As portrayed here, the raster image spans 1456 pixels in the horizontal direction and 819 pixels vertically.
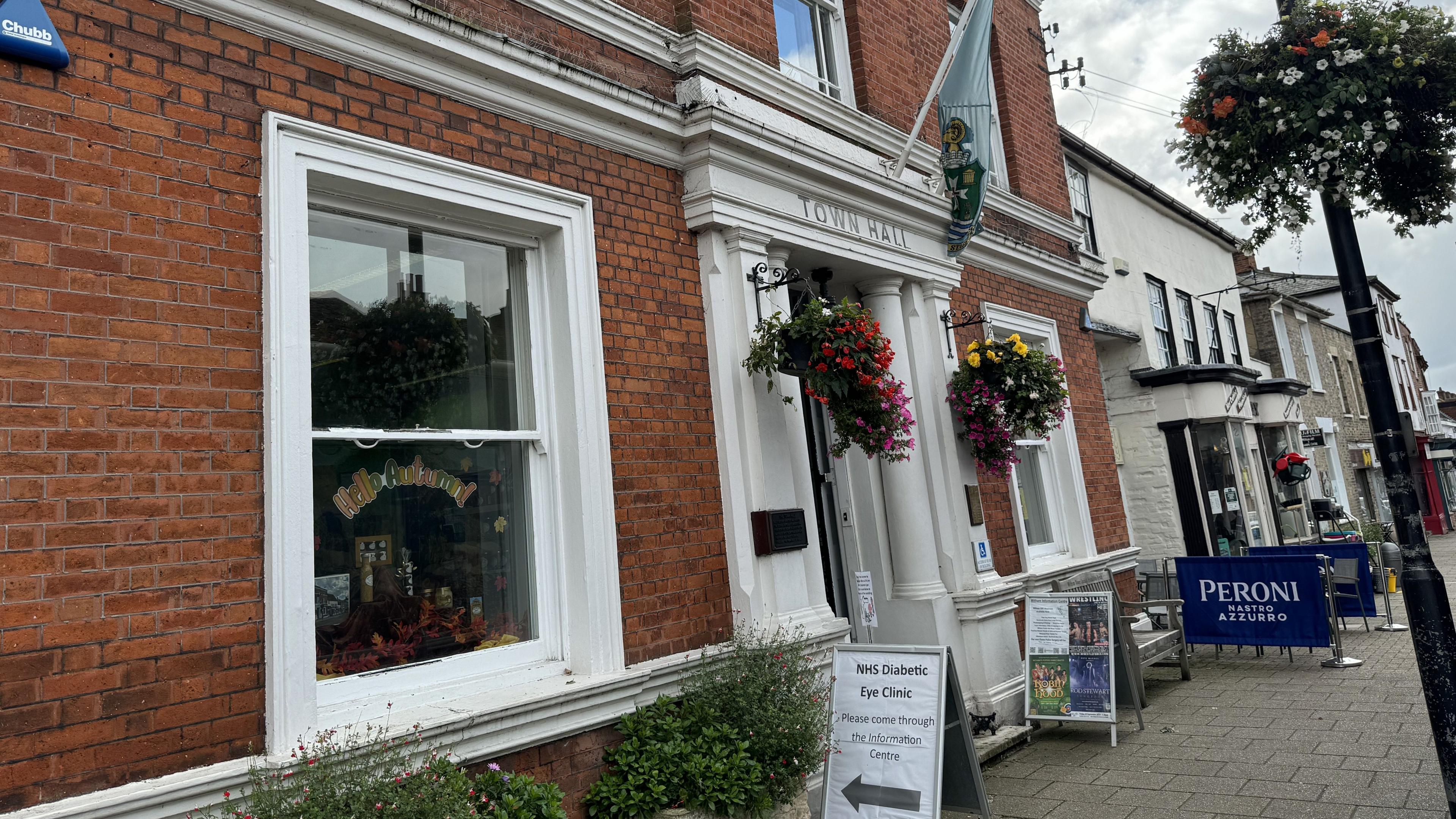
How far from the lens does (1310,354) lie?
22.6 meters

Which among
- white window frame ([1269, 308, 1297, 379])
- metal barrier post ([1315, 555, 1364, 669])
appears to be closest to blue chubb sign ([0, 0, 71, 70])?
metal barrier post ([1315, 555, 1364, 669])

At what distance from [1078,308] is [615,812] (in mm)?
7940

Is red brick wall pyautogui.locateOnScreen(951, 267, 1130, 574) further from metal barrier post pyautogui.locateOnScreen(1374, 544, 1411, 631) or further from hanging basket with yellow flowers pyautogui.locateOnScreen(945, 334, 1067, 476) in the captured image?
metal barrier post pyautogui.locateOnScreen(1374, 544, 1411, 631)

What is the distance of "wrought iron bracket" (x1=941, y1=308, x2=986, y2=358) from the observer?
7.35 m

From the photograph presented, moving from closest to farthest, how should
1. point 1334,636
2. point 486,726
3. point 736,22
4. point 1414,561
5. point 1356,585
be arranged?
point 486,726, point 1414,561, point 736,22, point 1334,636, point 1356,585

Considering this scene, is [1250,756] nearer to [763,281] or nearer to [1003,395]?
[1003,395]

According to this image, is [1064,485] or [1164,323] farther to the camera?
[1164,323]

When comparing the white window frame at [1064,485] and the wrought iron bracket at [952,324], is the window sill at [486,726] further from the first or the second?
the white window frame at [1064,485]

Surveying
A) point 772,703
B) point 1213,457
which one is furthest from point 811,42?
point 1213,457

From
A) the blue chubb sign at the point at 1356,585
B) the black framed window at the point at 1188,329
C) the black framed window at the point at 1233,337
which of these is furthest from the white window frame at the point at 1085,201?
the black framed window at the point at 1233,337

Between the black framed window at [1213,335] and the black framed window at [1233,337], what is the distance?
350 millimetres

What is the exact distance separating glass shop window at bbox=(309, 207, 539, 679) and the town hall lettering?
231cm

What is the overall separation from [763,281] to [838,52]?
111 inches

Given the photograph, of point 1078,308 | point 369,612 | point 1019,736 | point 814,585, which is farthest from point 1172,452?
point 369,612
